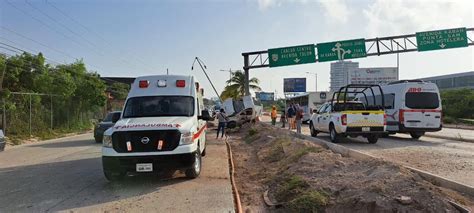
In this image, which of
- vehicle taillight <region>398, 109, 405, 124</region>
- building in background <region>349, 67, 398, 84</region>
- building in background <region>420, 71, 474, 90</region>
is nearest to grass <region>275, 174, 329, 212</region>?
vehicle taillight <region>398, 109, 405, 124</region>

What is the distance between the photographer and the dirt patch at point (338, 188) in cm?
586

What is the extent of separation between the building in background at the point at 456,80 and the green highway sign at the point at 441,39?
187 ft

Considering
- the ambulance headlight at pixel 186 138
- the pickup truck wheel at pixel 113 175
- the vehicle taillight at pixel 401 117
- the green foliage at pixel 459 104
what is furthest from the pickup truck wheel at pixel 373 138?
the green foliage at pixel 459 104

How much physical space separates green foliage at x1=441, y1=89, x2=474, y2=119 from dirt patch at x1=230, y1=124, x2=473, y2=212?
36.7 metres

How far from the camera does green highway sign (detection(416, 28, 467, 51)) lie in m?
29.7

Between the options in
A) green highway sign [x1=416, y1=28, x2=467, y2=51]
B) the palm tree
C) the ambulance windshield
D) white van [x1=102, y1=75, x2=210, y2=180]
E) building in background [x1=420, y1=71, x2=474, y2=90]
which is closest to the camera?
white van [x1=102, y1=75, x2=210, y2=180]

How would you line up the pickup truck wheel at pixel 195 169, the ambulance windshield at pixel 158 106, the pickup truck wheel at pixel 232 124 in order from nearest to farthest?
the pickup truck wheel at pixel 195 169 < the ambulance windshield at pixel 158 106 < the pickup truck wheel at pixel 232 124

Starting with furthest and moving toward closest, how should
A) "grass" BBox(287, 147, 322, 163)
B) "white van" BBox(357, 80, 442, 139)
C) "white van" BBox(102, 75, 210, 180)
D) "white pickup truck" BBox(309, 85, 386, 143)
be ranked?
"white van" BBox(357, 80, 442, 139) → "white pickup truck" BBox(309, 85, 386, 143) → "grass" BBox(287, 147, 322, 163) → "white van" BBox(102, 75, 210, 180)

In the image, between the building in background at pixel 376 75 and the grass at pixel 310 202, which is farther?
the building in background at pixel 376 75

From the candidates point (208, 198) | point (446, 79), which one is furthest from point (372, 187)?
point (446, 79)

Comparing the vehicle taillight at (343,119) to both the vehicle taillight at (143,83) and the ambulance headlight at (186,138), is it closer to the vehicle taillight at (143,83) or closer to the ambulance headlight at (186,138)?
the vehicle taillight at (143,83)

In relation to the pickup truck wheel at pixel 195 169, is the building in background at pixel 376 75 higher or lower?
higher

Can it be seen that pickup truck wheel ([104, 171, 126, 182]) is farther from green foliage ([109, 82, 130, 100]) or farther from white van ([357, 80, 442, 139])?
green foliage ([109, 82, 130, 100])

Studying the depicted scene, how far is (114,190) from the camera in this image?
321 inches
